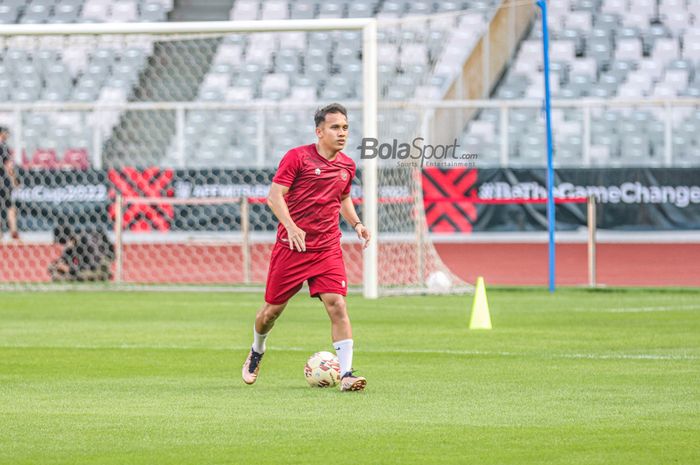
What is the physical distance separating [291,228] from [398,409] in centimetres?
164

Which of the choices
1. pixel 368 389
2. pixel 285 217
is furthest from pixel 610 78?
pixel 368 389

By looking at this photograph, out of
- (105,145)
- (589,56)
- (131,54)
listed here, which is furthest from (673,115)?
(131,54)

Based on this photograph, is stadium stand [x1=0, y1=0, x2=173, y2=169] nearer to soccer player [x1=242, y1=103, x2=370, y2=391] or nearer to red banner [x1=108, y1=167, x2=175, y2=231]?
red banner [x1=108, y1=167, x2=175, y2=231]

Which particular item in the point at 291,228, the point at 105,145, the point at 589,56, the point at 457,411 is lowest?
the point at 457,411

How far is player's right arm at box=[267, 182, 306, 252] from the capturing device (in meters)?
9.33

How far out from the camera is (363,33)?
18250 mm

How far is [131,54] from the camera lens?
33125 millimetres

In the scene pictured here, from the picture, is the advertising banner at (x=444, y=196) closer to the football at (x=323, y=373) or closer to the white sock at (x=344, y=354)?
the football at (x=323, y=373)

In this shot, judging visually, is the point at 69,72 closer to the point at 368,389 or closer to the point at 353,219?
the point at 353,219

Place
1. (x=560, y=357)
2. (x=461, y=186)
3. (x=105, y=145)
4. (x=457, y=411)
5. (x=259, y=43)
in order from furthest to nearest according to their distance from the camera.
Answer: (x=259, y=43)
(x=105, y=145)
(x=461, y=186)
(x=560, y=357)
(x=457, y=411)

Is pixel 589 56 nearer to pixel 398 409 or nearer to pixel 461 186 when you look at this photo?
pixel 461 186

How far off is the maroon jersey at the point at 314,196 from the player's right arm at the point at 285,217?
0.11 metres

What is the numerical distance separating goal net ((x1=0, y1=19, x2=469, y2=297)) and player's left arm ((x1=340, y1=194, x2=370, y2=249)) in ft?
25.1

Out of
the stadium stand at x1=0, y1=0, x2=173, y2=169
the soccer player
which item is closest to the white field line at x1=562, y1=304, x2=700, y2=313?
the soccer player
